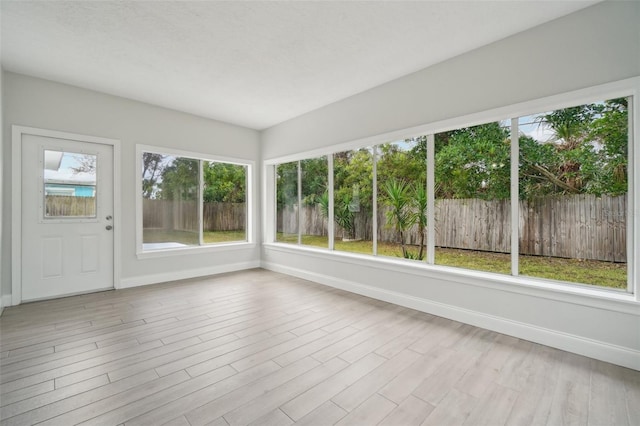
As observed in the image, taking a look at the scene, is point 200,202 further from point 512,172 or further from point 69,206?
point 512,172

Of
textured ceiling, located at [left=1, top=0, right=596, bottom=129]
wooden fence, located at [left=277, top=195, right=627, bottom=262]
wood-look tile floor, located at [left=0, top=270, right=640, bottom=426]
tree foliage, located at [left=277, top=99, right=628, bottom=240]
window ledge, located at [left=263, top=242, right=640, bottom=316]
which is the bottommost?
wood-look tile floor, located at [left=0, top=270, right=640, bottom=426]

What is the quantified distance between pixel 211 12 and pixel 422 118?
8.16 feet

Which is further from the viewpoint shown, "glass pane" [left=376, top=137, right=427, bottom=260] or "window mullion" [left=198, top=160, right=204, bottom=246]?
"window mullion" [left=198, top=160, right=204, bottom=246]

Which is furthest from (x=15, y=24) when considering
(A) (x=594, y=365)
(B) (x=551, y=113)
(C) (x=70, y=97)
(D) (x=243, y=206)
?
(A) (x=594, y=365)

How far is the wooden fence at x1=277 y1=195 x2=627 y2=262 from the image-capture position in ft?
8.07

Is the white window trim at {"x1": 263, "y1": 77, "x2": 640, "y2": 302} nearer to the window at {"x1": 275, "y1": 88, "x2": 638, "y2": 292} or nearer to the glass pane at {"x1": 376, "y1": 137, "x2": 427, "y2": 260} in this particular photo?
the window at {"x1": 275, "y1": 88, "x2": 638, "y2": 292}

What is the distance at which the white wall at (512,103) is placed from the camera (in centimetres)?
A: 229

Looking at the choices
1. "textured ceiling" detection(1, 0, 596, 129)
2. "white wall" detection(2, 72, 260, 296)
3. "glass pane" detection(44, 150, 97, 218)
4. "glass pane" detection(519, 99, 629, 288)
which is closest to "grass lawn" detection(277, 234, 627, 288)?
"glass pane" detection(519, 99, 629, 288)

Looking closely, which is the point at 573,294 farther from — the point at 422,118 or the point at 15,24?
the point at 15,24

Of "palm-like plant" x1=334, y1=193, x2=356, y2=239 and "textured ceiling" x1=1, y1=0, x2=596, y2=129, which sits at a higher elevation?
"textured ceiling" x1=1, y1=0, x2=596, y2=129

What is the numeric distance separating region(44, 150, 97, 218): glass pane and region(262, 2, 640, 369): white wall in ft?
12.4

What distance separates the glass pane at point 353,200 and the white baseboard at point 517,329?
0.67 metres

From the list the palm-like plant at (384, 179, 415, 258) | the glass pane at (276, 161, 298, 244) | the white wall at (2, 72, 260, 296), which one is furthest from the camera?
the glass pane at (276, 161, 298, 244)

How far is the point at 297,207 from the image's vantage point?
5523mm
